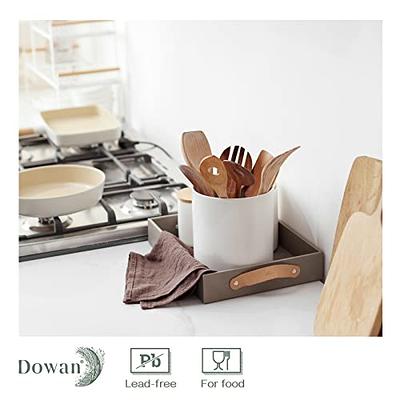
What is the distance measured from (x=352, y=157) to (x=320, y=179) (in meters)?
0.11

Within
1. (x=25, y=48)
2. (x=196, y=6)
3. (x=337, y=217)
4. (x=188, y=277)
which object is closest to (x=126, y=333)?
(x=188, y=277)

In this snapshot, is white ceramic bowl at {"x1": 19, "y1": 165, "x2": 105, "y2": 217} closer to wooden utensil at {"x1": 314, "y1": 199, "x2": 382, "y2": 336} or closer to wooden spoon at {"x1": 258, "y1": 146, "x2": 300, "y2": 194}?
wooden spoon at {"x1": 258, "y1": 146, "x2": 300, "y2": 194}

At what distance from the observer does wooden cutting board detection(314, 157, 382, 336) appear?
3.07ft

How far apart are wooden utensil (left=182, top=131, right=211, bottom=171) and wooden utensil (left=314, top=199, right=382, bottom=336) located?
31 cm

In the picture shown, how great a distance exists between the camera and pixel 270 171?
45.7 inches

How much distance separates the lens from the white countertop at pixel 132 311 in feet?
3.62

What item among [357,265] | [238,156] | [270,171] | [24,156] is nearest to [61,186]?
[24,156]

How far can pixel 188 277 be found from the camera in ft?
3.85

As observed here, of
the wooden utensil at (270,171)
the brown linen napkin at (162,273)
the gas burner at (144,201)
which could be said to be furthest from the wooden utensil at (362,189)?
the gas burner at (144,201)

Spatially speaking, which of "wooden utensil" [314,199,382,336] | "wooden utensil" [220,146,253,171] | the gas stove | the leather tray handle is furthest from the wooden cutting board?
the gas stove
